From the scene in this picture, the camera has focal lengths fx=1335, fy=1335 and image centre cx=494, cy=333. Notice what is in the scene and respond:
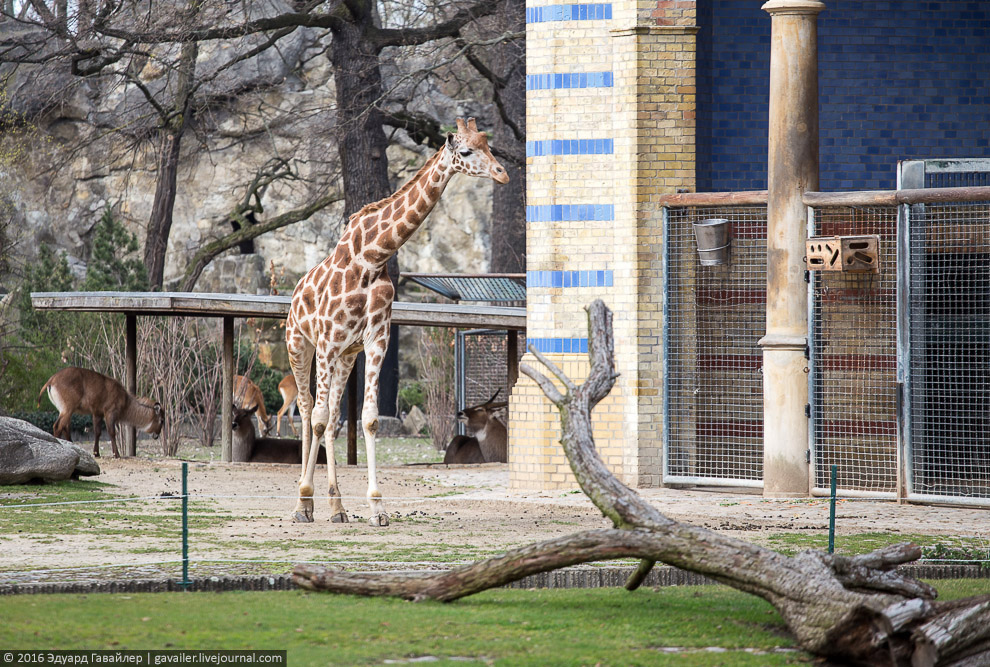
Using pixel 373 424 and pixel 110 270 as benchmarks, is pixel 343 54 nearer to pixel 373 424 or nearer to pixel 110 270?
pixel 110 270

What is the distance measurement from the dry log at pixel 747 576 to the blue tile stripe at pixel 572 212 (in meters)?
6.13

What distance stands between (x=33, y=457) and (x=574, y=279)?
578 cm

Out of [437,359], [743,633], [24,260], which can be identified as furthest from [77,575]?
[24,260]

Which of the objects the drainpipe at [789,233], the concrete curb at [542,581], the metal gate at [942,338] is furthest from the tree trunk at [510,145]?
the concrete curb at [542,581]

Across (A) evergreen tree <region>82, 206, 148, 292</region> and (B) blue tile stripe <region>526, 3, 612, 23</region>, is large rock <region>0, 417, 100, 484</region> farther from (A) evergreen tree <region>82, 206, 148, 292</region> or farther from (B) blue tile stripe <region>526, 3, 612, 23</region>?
(A) evergreen tree <region>82, 206, 148, 292</region>

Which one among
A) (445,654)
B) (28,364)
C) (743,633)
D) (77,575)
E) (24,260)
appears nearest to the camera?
(445,654)

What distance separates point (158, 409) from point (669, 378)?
27.0 feet

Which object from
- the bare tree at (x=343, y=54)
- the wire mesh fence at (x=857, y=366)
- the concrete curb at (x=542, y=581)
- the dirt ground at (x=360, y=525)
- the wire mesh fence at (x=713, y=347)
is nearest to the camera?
the concrete curb at (x=542, y=581)

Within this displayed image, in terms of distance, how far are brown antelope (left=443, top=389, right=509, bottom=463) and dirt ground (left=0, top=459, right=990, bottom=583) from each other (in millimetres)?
3945

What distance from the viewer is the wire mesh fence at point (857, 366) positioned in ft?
42.7

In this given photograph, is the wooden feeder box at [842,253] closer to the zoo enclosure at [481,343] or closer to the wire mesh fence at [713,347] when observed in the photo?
the wire mesh fence at [713,347]

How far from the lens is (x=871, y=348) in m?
13.3

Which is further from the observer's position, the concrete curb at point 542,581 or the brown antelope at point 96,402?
the brown antelope at point 96,402

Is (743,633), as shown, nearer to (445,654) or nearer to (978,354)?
(445,654)
